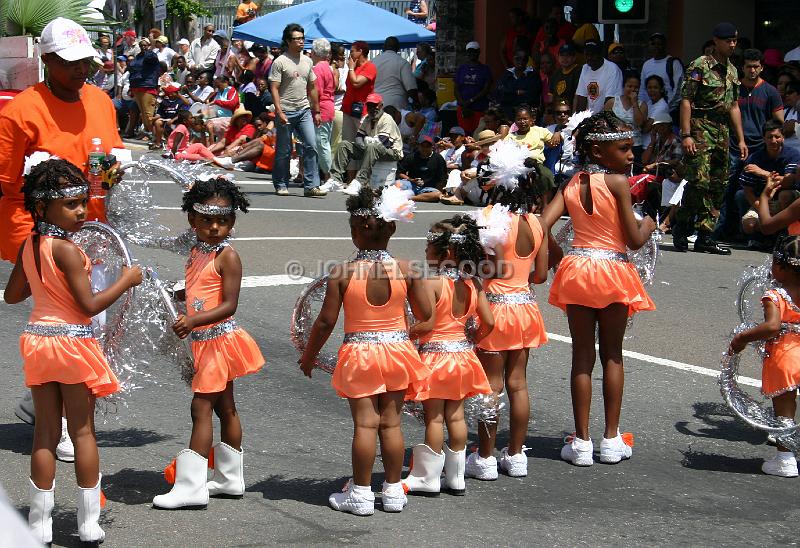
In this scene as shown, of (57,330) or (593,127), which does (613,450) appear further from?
(57,330)

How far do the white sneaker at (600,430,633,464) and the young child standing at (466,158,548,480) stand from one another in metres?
0.47

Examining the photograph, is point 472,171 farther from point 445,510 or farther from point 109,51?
point 109,51

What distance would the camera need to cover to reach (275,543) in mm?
4742

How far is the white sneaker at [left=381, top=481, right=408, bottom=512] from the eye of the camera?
5164 mm

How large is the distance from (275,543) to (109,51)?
25.6 metres

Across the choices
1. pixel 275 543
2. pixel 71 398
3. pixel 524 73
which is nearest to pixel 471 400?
pixel 275 543

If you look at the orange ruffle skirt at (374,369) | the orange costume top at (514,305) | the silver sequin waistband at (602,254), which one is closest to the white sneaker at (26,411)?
the orange ruffle skirt at (374,369)

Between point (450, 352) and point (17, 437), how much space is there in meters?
2.33

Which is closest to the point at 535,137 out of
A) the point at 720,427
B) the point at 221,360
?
the point at 720,427

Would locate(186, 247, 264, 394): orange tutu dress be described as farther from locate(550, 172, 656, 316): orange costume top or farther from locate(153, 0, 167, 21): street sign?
locate(153, 0, 167, 21): street sign

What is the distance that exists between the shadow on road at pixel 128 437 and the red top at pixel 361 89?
13.1 meters

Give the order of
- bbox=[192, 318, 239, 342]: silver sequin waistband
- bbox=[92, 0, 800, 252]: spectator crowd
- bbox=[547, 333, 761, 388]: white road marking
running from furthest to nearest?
bbox=[92, 0, 800, 252]: spectator crowd, bbox=[547, 333, 761, 388]: white road marking, bbox=[192, 318, 239, 342]: silver sequin waistband

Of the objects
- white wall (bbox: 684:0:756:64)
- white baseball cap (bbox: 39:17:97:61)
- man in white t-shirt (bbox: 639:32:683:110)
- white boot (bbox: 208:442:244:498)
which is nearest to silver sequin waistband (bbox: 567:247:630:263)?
white boot (bbox: 208:442:244:498)

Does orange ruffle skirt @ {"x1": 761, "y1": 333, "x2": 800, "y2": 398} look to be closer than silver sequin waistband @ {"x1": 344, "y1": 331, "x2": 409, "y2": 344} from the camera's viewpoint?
No
